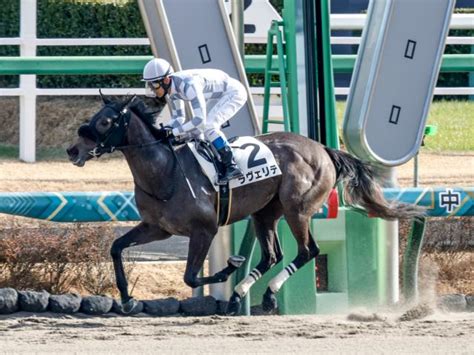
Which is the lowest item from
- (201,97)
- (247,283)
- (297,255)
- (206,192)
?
(247,283)

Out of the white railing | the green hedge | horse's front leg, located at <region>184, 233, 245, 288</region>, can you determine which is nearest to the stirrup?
horse's front leg, located at <region>184, 233, 245, 288</region>

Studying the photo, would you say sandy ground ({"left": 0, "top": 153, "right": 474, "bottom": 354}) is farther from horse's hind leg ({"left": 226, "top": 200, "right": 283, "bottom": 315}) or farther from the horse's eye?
the horse's eye

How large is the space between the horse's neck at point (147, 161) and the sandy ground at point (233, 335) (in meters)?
0.89

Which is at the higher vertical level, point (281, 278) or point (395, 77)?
point (395, 77)

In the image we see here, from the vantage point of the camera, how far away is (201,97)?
26.0 ft

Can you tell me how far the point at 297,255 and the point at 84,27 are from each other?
667cm

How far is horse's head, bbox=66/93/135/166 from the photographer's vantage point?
7.81 meters

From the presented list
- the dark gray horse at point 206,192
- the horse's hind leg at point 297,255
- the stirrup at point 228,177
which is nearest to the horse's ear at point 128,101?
the dark gray horse at point 206,192

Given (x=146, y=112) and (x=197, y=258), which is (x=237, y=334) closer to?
(x=197, y=258)

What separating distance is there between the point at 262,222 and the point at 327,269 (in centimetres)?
77

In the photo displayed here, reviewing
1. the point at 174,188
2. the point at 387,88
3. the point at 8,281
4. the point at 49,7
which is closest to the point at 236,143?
the point at 174,188

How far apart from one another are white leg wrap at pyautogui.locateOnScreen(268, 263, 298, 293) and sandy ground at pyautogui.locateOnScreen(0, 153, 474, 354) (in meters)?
0.31

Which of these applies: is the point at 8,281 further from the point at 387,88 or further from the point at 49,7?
the point at 49,7

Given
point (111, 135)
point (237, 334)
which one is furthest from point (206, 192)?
point (237, 334)
